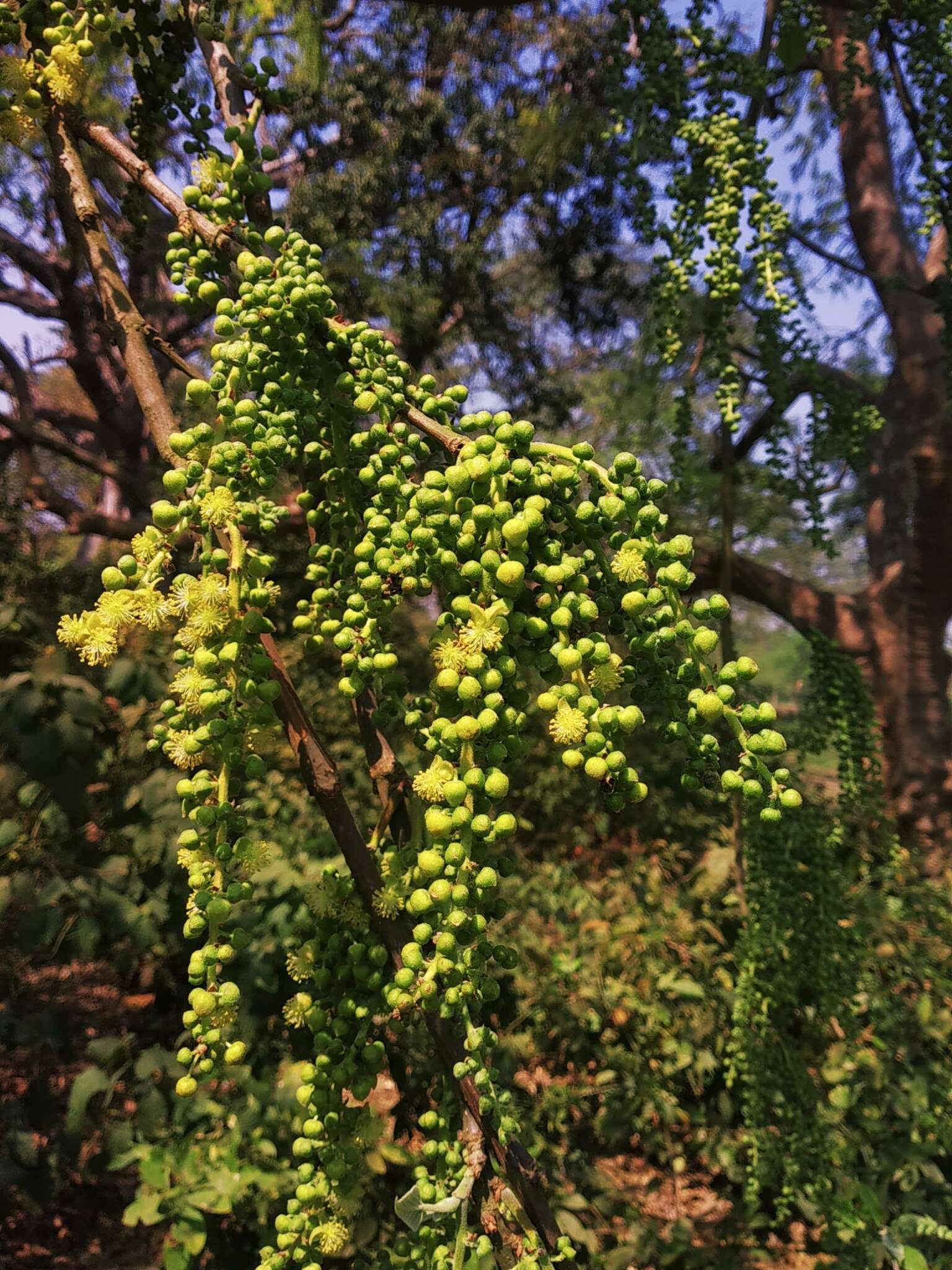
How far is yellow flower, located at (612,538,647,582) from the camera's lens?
Result: 0.72m

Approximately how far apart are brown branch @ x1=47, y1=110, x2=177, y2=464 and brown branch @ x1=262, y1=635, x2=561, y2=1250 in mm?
344

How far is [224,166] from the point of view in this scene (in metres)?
1.00

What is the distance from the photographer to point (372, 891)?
877 mm

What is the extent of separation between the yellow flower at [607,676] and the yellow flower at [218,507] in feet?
1.33

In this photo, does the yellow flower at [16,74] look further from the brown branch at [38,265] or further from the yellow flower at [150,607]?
the brown branch at [38,265]

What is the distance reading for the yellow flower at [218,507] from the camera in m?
0.74

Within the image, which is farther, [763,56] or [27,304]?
[27,304]

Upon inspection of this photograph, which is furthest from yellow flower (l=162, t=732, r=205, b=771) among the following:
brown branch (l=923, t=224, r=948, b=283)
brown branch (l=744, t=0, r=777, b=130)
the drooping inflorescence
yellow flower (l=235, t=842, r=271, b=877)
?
brown branch (l=923, t=224, r=948, b=283)

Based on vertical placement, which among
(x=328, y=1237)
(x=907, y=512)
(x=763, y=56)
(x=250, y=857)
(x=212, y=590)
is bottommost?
(x=328, y=1237)

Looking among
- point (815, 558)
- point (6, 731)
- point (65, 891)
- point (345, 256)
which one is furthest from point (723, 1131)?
point (815, 558)

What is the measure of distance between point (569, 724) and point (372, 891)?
1.21 feet

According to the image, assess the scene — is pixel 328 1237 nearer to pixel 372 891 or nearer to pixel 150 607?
pixel 372 891

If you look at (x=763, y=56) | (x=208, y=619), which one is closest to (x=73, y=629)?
(x=208, y=619)

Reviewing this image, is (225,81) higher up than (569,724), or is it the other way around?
(225,81)
